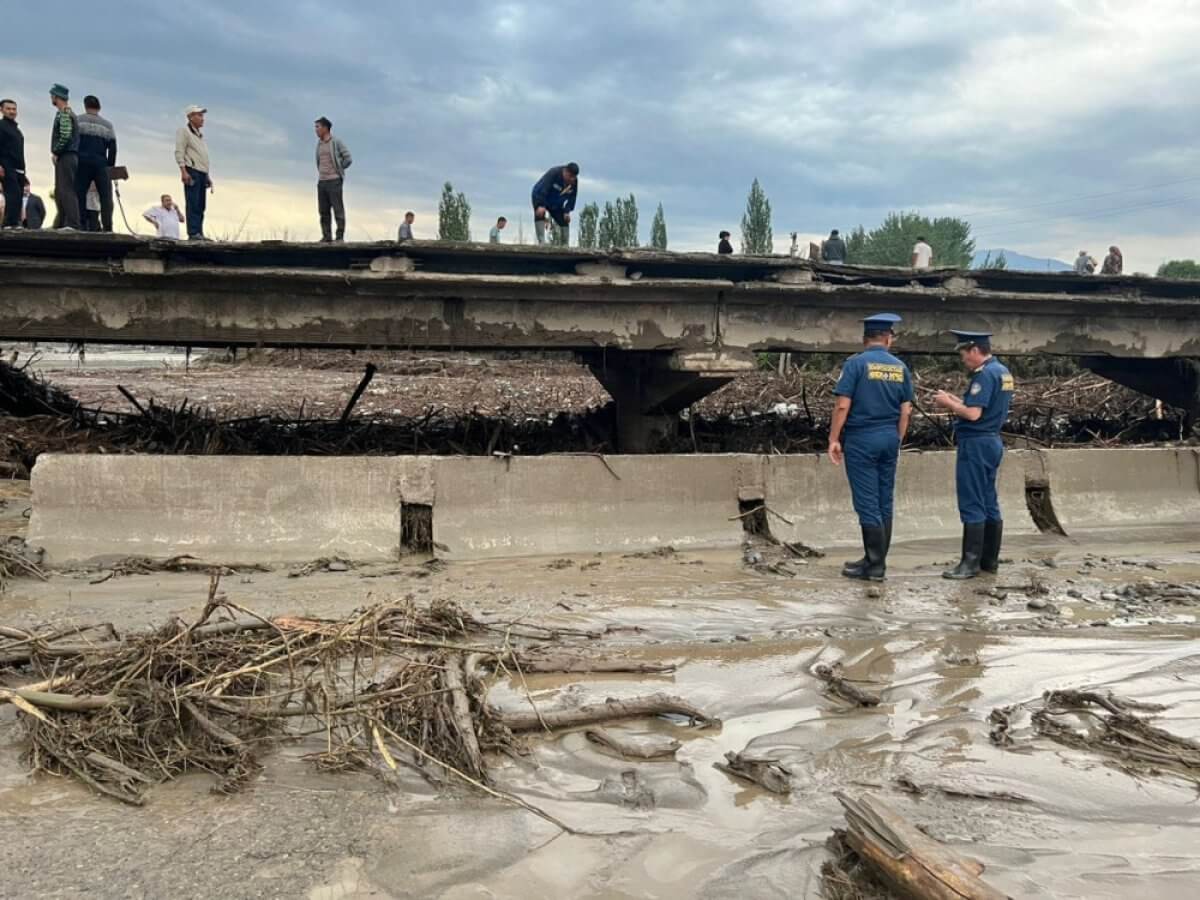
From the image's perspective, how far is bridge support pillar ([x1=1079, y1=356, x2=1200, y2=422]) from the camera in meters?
10.6

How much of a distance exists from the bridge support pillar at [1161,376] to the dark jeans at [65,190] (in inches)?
457

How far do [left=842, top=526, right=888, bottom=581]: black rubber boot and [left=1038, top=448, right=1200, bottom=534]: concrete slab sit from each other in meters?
2.99

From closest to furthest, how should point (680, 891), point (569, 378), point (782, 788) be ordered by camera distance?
1. point (680, 891)
2. point (782, 788)
3. point (569, 378)

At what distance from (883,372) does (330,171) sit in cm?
744

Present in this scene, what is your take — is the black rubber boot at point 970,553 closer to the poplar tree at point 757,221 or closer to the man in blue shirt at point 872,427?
the man in blue shirt at point 872,427

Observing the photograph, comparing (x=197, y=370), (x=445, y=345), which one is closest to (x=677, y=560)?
(x=445, y=345)

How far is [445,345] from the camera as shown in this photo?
8203mm

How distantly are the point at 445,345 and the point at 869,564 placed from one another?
421 cm

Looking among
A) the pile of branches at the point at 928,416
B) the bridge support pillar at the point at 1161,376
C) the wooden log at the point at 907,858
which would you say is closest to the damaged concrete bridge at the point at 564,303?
the bridge support pillar at the point at 1161,376

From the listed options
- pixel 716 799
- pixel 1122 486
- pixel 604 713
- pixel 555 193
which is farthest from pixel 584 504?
pixel 555 193

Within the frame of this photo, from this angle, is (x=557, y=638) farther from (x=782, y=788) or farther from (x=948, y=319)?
(x=948, y=319)

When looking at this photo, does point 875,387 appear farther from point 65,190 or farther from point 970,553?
point 65,190

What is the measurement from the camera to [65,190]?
9664mm

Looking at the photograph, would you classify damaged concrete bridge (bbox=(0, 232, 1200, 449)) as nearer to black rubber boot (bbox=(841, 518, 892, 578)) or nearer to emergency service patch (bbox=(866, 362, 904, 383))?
emergency service patch (bbox=(866, 362, 904, 383))
